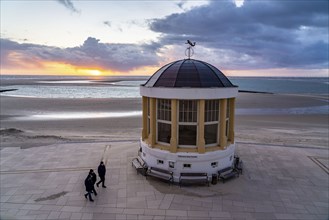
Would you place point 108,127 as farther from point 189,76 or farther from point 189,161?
point 189,76

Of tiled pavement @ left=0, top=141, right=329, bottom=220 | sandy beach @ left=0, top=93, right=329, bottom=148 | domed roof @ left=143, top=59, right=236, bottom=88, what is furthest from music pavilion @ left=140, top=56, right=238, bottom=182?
sandy beach @ left=0, top=93, right=329, bottom=148

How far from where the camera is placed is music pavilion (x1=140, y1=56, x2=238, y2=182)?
13789 mm

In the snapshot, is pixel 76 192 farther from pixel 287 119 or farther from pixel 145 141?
pixel 287 119

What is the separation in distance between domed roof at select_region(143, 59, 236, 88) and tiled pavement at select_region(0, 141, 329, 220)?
5.36m

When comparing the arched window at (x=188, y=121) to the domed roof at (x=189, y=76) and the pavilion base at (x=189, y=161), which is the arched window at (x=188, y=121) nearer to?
the pavilion base at (x=189, y=161)

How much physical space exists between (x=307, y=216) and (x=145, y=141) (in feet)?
30.0

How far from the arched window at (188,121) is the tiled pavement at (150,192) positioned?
2652 mm

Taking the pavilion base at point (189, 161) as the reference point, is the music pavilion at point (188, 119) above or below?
above

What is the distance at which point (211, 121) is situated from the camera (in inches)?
567

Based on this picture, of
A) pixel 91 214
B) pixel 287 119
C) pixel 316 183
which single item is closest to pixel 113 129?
pixel 91 214

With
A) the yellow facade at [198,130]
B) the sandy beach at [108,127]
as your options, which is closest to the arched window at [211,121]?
the yellow facade at [198,130]

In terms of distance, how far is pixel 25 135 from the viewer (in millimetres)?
26609

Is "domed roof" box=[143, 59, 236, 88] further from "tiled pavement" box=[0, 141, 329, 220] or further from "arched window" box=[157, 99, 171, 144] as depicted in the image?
"tiled pavement" box=[0, 141, 329, 220]

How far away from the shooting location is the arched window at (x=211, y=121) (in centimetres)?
1423
